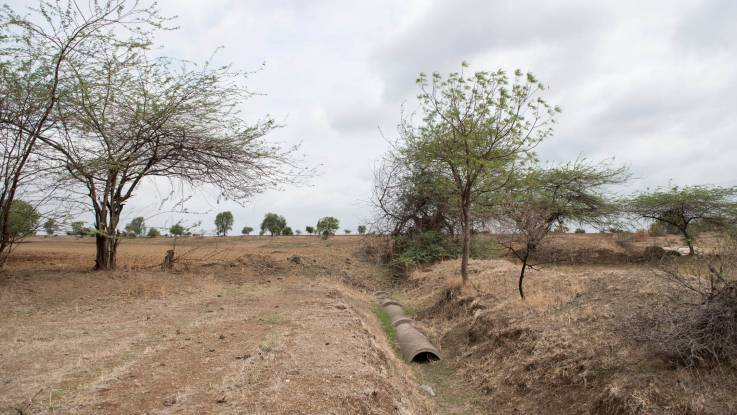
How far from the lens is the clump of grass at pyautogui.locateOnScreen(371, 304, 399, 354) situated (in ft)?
32.7

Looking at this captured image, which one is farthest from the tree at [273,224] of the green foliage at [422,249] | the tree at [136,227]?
the tree at [136,227]

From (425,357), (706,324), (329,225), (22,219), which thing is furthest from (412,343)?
(329,225)

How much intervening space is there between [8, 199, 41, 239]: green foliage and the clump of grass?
837 cm

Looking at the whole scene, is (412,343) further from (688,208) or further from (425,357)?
(688,208)

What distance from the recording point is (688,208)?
2289 cm

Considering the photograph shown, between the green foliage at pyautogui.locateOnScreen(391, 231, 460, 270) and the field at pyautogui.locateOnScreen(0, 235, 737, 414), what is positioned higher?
the green foliage at pyautogui.locateOnScreen(391, 231, 460, 270)

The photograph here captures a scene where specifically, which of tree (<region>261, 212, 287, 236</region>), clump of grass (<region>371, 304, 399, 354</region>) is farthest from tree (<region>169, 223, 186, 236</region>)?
tree (<region>261, 212, 287, 236</region>)

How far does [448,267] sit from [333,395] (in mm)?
13438

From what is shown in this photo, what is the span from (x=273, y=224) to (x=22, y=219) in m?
36.4

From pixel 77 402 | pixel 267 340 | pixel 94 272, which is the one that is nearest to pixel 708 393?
pixel 267 340

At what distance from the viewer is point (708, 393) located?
4.61 meters

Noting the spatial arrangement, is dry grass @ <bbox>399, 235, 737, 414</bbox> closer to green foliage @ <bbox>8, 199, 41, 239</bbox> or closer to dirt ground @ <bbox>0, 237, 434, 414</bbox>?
dirt ground @ <bbox>0, 237, 434, 414</bbox>

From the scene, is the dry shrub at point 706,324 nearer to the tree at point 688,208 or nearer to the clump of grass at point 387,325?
the clump of grass at point 387,325

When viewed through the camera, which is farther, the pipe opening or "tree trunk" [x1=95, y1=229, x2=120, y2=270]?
"tree trunk" [x1=95, y1=229, x2=120, y2=270]
